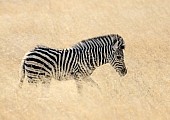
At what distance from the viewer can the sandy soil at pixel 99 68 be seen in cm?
996

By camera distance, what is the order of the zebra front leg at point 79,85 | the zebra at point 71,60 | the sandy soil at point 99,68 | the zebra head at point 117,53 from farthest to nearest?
1. the zebra head at point 117,53
2. the zebra front leg at point 79,85
3. the zebra at point 71,60
4. the sandy soil at point 99,68

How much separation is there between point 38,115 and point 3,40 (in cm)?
674

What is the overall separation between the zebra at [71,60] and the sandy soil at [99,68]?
0.42m

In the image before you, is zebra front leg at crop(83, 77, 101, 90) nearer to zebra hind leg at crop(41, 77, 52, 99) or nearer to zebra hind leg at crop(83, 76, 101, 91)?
zebra hind leg at crop(83, 76, 101, 91)

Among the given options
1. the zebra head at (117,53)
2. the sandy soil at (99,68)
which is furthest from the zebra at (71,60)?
the sandy soil at (99,68)

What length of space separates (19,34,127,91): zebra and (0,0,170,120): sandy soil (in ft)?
1.38

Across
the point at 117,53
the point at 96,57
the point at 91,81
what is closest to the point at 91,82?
the point at 91,81

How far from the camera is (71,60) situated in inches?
426

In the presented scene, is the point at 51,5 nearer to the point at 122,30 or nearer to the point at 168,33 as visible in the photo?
the point at 122,30

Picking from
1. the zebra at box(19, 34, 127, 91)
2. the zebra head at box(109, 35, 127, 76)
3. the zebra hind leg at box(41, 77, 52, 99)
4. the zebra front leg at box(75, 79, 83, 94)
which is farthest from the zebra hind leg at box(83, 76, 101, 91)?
the zebra hind leg at box(41, 77, 52, 99)

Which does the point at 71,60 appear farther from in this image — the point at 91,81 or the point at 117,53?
the point at 117,53

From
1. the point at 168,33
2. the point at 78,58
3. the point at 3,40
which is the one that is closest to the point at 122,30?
the point at 168,33

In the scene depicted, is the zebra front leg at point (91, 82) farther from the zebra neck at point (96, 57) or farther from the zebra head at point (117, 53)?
the zebra head at point (117, 53)

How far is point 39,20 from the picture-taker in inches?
709
